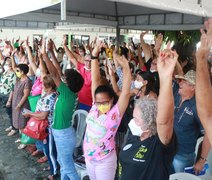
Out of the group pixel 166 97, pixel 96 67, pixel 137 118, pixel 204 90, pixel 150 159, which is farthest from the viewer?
pixel 96 67

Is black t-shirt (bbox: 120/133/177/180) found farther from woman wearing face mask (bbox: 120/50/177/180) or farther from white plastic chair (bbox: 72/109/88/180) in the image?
white plastic chair (bbox: 72/109/88/180)

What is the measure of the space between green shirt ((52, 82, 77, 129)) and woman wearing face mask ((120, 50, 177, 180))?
121 centimetres

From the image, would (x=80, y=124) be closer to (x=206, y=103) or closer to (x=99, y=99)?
(x=99, y=99)

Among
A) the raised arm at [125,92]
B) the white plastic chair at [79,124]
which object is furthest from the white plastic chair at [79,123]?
the raised arm at [125,92]

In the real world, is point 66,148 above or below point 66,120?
below

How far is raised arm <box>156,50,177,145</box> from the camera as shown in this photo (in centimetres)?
161

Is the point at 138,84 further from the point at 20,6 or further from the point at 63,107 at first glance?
the point at 20,6

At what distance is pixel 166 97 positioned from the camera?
5.29ft

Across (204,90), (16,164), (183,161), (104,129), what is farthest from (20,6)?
(16,164)

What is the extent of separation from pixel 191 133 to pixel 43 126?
1.93 m

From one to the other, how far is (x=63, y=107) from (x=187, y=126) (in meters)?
1.37

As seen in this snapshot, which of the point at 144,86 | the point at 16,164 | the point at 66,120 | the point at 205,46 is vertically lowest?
the point at 16,164

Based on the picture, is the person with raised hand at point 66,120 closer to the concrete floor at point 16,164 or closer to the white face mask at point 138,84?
the white face mask at point 138,84

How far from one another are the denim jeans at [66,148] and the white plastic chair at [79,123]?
0.33 meters
